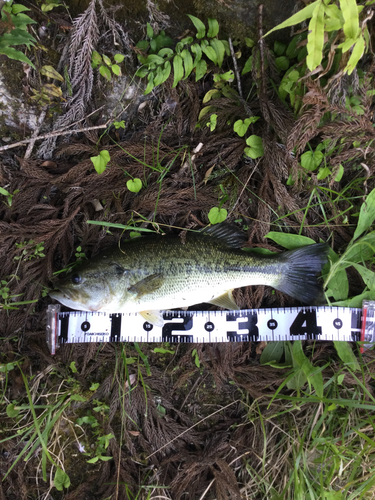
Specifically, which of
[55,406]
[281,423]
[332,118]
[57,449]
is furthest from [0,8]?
[281,423]

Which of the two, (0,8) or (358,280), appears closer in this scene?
(0,8)

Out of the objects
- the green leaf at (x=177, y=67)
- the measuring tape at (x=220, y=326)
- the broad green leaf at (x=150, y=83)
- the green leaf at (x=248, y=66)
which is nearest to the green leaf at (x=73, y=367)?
the measuring tape at (x=220, y=326)

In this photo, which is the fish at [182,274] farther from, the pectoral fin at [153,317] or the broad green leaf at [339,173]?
the broad green leaf at [339,173]

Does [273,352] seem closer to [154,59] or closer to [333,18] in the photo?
[333,18]

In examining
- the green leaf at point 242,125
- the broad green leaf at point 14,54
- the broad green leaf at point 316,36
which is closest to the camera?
the broad green leaf at point 316,36

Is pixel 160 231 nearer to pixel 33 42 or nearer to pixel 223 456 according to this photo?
pixel 33 42

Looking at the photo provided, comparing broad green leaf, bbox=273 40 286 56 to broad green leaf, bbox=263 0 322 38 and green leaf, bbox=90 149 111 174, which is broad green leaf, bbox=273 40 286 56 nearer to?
broad green leaf, bbox=263 0 322 38

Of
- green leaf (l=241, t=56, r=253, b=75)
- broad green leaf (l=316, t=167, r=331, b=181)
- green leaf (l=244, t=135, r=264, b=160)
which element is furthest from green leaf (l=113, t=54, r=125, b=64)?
broad green leaf (l=316, t=167, r=331, b=181)
